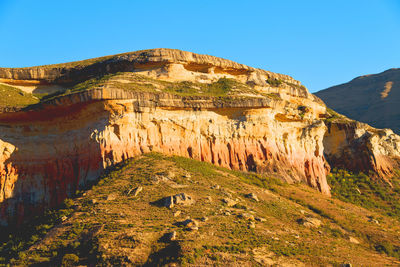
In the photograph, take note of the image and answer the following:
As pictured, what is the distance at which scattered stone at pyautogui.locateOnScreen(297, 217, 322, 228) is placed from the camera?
3173 centimetres

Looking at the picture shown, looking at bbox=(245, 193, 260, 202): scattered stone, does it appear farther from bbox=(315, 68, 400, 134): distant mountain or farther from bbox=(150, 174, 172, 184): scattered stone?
bbox=(315, 68, 400, 134): distant mountain

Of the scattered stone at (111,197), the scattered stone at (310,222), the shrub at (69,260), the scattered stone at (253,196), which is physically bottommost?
the scattered stone at (310,222)

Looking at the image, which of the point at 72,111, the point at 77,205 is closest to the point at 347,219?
the point at 77,205

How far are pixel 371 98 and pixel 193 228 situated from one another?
390ft

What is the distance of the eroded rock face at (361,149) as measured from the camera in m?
56.1

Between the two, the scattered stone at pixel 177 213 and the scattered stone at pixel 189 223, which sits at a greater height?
the scattered stone at pixel 177 213

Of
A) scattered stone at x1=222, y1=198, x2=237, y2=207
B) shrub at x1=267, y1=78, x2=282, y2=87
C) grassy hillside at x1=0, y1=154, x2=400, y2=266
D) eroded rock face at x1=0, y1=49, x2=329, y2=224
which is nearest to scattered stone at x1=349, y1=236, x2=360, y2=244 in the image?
grassy hillside at x1=0, y1=154, x2=400, y2=266

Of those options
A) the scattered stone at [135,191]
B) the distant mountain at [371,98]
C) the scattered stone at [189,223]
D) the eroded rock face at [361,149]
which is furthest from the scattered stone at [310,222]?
the distant mountain at [371,98]

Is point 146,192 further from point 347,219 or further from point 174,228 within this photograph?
point 347,219

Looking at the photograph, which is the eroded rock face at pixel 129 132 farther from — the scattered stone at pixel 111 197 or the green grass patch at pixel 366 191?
the scattered stone at pixel 111 197

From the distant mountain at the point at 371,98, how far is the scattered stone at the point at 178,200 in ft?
280

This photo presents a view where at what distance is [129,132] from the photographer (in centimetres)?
3872

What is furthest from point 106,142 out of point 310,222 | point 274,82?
point 274,82

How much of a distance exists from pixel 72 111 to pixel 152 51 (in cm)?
1169
